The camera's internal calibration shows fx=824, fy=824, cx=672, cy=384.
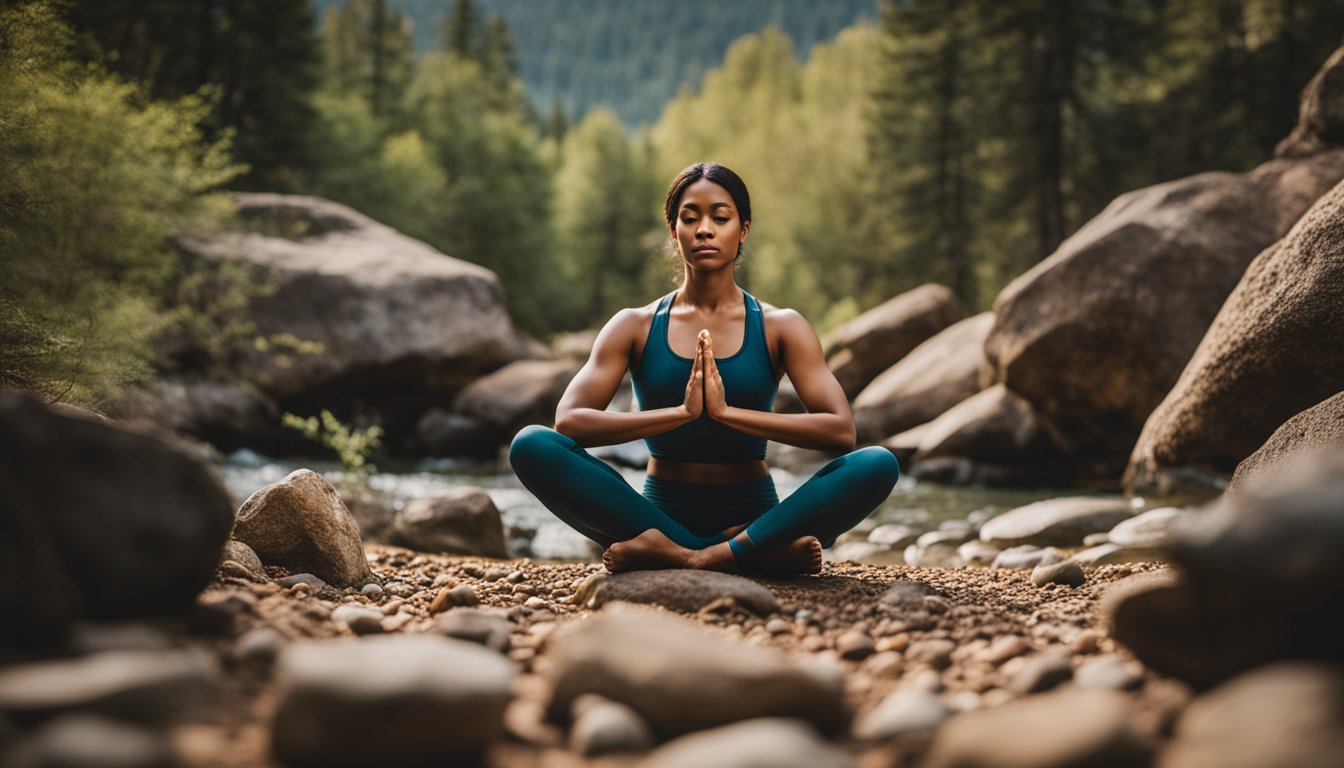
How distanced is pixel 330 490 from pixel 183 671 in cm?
268

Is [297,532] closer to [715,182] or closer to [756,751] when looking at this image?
[715,182]

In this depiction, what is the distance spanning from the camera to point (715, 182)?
3604mm

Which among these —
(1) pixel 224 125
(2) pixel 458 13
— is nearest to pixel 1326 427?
(1) pixel 224 125

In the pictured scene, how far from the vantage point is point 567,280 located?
32.4 metres

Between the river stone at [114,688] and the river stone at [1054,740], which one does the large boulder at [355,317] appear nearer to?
the river stone at [114,688]

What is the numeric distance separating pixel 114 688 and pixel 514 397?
40.7ft

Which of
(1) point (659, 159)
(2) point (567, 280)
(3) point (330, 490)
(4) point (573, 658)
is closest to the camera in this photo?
(4) point (573, 658)

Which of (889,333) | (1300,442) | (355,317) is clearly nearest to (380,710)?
(1300,442)

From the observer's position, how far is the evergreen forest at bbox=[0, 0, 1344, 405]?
7969mm

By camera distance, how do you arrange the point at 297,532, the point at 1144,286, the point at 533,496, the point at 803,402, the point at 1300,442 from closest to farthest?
the point at 1300,442 → the point at 803,402 → the point at 297,532 → the point at 533,496 → the point at 1144,286

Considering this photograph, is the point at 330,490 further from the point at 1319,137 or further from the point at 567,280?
the point at 567,280

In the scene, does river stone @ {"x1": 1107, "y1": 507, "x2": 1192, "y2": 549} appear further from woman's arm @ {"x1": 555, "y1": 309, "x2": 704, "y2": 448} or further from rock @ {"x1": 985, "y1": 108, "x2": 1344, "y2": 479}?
woman's arm @ {"x1": 555, "y1": 309, "x2": 704, "y2": 448}

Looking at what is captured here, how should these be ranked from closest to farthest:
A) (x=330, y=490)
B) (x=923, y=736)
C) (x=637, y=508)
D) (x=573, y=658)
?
(x=923, y=736)
(x=573, y=658)
(x=637, y=508)
(x=330, y=490)

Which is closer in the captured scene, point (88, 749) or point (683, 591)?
point (88, 749)
